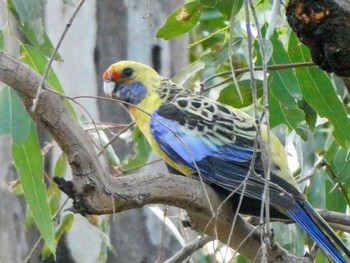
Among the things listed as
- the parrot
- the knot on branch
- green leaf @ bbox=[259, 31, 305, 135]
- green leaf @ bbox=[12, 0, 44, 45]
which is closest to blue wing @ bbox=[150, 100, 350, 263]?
the parrot

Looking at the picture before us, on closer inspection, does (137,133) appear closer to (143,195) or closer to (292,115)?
(292,115)

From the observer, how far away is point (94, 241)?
3455 mm

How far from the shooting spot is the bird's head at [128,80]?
284 centimetres

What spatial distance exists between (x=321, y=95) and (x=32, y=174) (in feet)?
A: 2.48

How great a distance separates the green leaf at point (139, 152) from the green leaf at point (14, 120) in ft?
2.47

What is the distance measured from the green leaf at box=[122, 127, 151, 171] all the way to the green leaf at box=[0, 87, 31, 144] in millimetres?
752

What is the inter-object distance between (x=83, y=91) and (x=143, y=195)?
5.72ft

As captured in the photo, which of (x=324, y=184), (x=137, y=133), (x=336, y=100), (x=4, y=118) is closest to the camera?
(x=4, y=118)

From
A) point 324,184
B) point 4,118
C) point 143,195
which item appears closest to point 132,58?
point 324,184

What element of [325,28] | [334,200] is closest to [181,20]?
[334,200]

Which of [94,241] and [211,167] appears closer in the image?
[211,167]

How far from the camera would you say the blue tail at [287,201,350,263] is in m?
2.20

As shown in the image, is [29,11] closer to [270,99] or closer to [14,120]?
[14,120]

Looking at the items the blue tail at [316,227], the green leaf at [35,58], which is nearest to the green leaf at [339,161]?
the blue tail at [316,227]
